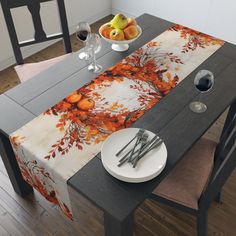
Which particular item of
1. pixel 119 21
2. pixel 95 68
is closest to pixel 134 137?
pixel 95 68

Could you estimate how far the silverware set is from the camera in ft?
4.08

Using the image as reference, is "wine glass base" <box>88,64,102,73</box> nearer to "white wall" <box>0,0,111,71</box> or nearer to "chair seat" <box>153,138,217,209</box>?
"chair seat" <box>153,138,217,209</box>

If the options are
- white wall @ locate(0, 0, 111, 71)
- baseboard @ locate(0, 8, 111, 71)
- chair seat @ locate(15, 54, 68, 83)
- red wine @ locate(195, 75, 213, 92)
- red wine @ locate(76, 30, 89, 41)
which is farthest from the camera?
baseboard @ locate(0, 8, 111, 71)

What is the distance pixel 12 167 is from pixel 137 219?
722 mm

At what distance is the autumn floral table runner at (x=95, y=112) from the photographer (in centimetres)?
130

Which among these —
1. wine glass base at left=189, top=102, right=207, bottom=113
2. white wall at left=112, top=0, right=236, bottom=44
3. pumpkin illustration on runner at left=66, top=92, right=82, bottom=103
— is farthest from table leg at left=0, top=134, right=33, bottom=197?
white wall at left=112, top=0, right=236, bottom=44

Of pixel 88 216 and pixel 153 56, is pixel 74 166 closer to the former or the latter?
pixel 88 216

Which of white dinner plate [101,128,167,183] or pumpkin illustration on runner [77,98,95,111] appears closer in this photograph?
white dinner plate [101,128,167,183]

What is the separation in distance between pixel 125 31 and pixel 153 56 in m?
0.20

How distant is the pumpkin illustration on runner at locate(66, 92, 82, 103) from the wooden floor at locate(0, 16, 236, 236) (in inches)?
27.6

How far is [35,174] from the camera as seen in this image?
1398mm

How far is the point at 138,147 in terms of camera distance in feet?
4.23

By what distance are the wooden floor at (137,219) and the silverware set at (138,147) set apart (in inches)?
27.4

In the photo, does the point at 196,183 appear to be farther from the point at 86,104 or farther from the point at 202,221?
the point at 86,104
